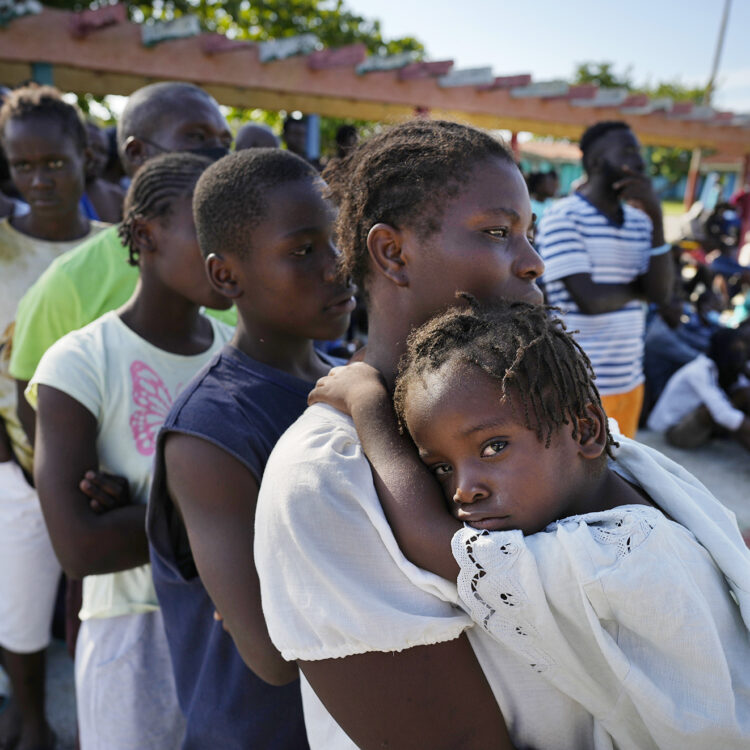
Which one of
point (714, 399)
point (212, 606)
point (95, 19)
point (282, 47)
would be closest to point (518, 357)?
point (212, 606)

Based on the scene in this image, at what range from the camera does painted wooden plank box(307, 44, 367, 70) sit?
8.55 meters

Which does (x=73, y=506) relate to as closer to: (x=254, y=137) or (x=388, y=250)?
(x=388, y=250)

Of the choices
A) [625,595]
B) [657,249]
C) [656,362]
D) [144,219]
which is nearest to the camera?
[625,595]

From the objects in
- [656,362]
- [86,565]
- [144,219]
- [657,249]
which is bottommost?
[656,362]

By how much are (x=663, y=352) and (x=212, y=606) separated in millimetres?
5911

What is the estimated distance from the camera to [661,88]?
145 ft

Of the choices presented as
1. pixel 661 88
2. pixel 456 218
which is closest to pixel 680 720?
pixel 456 218

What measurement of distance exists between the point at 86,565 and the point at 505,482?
116 cm

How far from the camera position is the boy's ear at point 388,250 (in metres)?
1.29

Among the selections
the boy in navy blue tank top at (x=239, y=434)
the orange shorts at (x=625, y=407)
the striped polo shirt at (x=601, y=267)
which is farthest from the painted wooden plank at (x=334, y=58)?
the boy in navy blue tank top at (x=239, y=434)

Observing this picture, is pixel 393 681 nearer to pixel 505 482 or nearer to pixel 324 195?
pixel 505 482

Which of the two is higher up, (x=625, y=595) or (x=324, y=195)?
(x=324, y=195)

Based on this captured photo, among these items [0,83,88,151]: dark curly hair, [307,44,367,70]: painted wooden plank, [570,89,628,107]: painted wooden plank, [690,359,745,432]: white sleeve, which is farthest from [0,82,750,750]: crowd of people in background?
[570,89,628,107]: painted wooden plank

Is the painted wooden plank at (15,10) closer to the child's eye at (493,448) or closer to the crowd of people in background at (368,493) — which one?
the crowd of people in background at (368,493)
